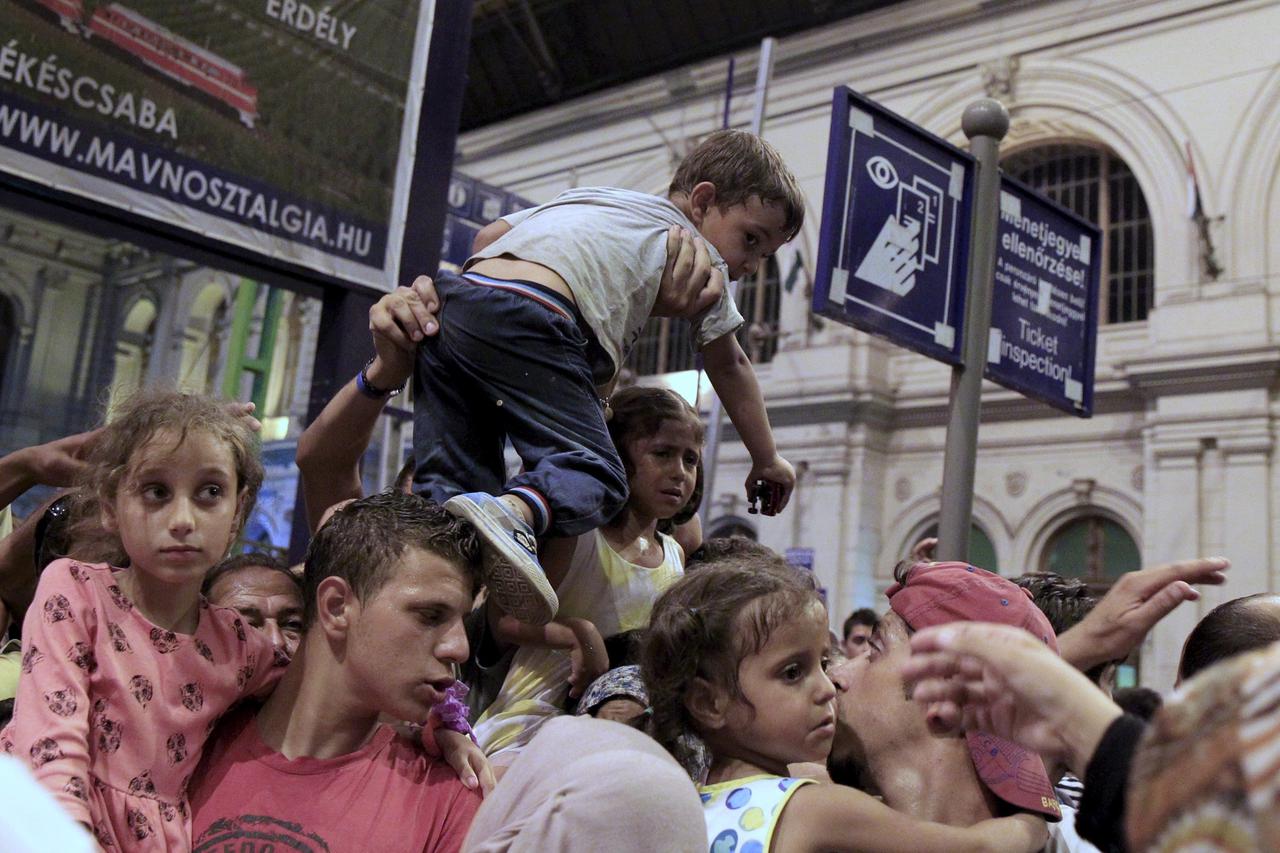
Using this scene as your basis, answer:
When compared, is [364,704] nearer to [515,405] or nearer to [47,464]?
[515,405]

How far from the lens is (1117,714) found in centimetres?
116

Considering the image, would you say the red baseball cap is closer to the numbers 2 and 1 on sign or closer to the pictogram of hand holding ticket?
the numbers 2 and 1 on sign

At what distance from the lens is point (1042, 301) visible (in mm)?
4758

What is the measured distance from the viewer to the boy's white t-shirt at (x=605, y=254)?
258cm

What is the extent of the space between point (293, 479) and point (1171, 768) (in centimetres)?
1019

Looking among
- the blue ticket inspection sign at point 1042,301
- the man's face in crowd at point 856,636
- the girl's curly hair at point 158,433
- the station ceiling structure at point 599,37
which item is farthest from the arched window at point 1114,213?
the girl's curly hair at point 158,433

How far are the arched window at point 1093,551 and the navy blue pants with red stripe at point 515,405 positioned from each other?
48.5 ft

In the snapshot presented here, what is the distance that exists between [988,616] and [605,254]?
110 cm

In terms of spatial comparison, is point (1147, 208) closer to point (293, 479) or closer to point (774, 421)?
point (774, 421)

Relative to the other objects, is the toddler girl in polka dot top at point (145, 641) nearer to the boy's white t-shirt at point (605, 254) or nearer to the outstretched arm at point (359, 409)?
the outstretched arm at point (359, 409)

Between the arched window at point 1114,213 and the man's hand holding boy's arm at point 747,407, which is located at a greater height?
the arched window at point 1114,213

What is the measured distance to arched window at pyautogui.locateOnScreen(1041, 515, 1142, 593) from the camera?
628 inches

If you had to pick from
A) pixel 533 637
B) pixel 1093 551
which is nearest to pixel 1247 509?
pixel 1093 551

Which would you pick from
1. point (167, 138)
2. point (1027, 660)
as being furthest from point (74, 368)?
point (1027, 660)
